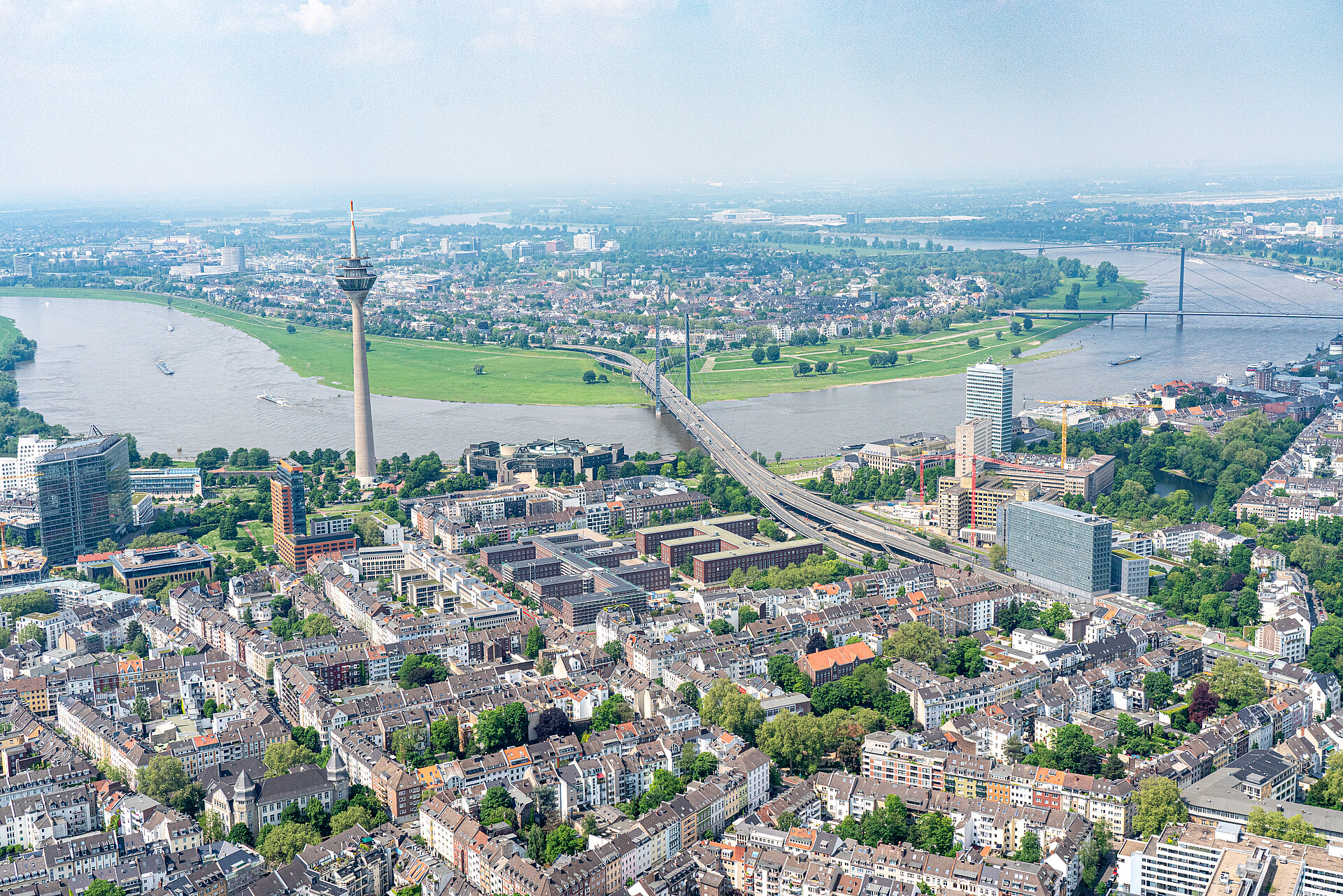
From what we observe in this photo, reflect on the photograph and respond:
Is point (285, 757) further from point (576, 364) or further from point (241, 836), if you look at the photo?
point (576, 364)

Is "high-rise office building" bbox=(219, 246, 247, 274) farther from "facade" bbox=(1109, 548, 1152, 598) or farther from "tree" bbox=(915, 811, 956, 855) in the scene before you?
"tree" bbox=(915, 811, 956, 855)

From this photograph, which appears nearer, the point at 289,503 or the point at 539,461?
the point at 289,503

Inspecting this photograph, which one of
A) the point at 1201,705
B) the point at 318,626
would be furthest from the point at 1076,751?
the point at 318,626

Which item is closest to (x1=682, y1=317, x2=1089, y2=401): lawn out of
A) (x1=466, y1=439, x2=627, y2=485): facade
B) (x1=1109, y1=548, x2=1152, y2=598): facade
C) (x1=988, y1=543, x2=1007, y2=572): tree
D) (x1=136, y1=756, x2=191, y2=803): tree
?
(x1=466, y1=439, x2=627, y2=485): facade

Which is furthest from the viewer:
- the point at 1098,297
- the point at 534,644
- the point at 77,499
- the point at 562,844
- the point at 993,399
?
the point at 1098,297

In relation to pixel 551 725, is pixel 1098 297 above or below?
above

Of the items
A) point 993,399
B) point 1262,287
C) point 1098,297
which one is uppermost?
point 1262,287
